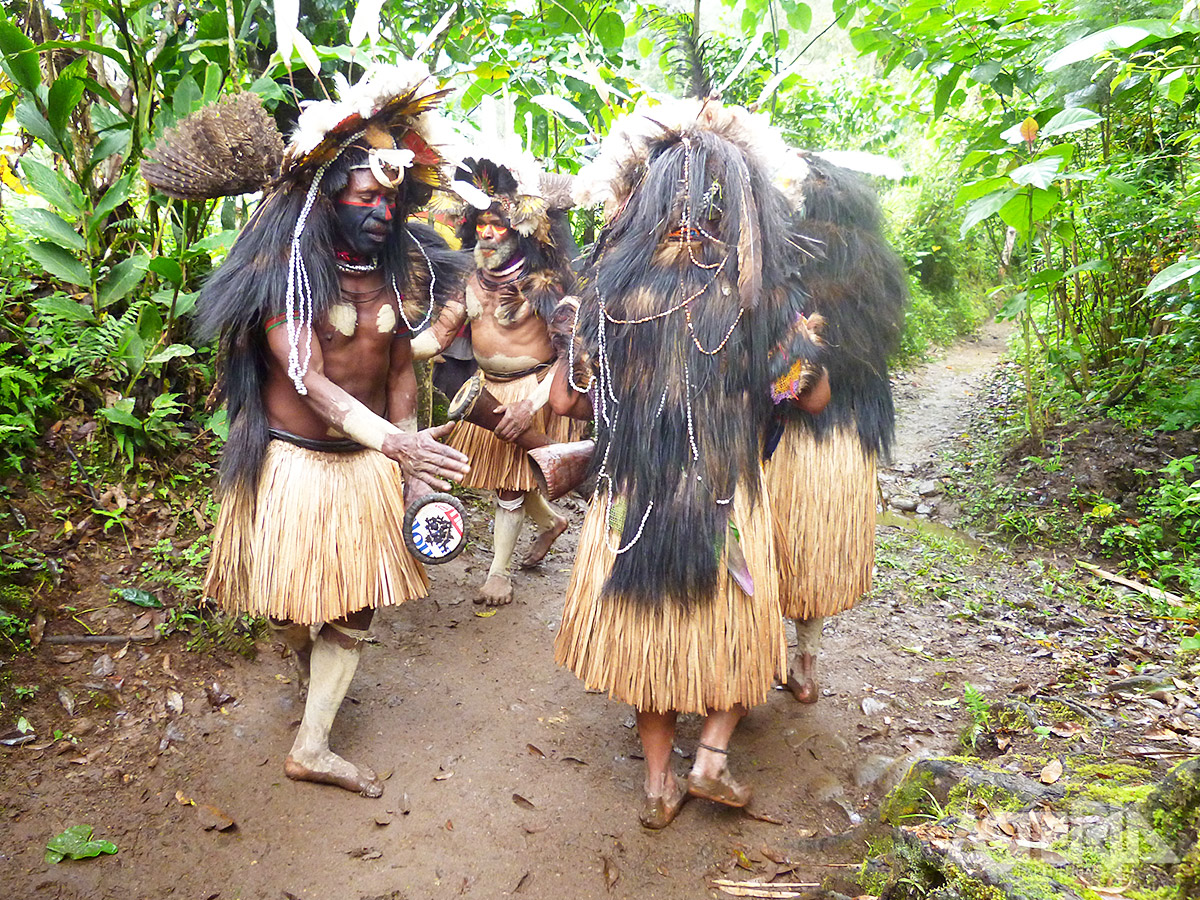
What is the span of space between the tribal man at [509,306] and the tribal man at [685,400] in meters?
1.33

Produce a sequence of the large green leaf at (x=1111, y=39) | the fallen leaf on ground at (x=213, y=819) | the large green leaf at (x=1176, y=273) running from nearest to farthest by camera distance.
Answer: the large green leaf at (x=1176, y=273) → the large green leaf at (x=1111, y=39) → the fallen leaf on ground at (x=213, y=819)

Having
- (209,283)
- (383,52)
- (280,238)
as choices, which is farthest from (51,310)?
(383,52)

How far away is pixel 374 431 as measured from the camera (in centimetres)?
226

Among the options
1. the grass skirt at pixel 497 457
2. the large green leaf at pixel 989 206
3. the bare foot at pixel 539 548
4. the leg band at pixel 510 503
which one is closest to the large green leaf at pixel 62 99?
the grass skirt at pixel 497 457

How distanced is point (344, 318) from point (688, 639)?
1413mm

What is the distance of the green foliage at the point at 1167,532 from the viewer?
3734 millimetres

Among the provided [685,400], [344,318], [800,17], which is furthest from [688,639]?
[800,17]

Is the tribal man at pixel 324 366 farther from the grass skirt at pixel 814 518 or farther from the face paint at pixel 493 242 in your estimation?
the grass skirt at pixel 814 518

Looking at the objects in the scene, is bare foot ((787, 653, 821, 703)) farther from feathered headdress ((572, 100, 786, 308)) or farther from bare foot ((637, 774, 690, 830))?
feathered headdress ((572, 100, 786, 308))

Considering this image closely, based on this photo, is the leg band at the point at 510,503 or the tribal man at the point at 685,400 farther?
the leg band at the point at 510,503

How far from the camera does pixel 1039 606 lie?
3818mm

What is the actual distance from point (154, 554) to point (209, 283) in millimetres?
1377

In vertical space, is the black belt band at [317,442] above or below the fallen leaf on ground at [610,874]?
above

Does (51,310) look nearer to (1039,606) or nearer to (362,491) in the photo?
(362,491)
